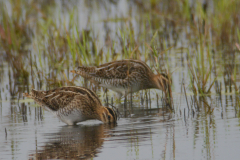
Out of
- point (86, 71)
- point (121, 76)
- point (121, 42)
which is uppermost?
point (121, 42)

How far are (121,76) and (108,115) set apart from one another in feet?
7.05

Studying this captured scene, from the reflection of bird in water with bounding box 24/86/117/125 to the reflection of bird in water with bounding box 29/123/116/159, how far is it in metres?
0.19

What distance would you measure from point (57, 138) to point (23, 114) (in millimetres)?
1822

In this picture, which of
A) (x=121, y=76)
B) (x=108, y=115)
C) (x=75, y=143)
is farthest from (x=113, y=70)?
(x=75, y=143)

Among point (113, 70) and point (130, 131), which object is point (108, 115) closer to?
point (130, 131)

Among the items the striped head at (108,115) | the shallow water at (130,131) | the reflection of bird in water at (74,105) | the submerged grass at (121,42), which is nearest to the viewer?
the shallow water at (130,131)

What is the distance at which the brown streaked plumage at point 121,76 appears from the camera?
9469 mm

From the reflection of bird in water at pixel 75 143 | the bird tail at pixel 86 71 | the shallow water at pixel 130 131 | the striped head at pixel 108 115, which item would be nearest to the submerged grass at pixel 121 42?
the bird tail at pixel 86 71

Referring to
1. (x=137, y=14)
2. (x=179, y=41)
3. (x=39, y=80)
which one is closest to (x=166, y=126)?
(x=39, y=80)

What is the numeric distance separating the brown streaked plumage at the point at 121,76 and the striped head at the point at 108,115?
1857mm

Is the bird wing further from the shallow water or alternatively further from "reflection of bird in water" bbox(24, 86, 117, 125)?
"reflection of bird in water" bbox(24, 86, 117, 125)

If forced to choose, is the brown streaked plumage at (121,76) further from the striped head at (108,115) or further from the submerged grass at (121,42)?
the striped head at (108,115)

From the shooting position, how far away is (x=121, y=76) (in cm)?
955

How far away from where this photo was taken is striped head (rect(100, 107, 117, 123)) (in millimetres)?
7414
